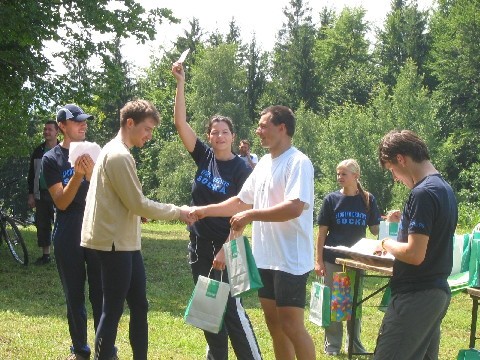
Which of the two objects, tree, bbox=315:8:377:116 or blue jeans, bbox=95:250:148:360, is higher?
tree, bbox=315:8:377:116

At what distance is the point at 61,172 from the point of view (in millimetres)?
6125

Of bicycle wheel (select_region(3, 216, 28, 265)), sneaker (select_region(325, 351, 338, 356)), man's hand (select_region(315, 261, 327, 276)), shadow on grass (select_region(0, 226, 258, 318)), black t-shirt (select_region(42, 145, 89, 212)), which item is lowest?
sneaker (select_region(325, 351, 338, 356))

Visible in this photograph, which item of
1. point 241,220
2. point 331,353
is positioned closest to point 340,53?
point 331,353

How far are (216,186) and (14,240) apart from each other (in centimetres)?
708

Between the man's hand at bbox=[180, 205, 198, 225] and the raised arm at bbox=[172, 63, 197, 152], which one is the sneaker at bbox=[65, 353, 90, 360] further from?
the raised arm at bbox=[172, 63, 197, 152]

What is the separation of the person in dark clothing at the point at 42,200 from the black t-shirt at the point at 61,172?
491 cm

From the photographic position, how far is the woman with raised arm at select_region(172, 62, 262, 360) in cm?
569

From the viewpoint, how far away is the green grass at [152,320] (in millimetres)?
6975

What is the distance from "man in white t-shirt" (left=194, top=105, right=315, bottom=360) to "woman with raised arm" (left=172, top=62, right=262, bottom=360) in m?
0.30

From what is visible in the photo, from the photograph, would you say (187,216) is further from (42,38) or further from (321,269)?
(42,38)

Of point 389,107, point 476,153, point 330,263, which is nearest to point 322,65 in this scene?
point 389,107

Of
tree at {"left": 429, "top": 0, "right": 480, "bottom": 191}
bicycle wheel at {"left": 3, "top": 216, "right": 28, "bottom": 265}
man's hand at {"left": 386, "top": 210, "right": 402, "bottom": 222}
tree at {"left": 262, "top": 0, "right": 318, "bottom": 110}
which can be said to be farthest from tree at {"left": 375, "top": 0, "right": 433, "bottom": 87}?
man's hand at {"left": 386, "top": 210, "right": 402, "bottom": 222}

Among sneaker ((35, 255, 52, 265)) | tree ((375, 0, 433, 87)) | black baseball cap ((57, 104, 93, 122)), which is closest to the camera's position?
black baseball cap ((57, 104, 93, 122))

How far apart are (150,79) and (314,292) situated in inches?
2690
